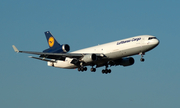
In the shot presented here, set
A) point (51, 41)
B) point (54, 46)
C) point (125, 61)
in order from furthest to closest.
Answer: point (51, 41), point (54, 46), point (125, 61)

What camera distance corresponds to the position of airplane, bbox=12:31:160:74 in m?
65.6

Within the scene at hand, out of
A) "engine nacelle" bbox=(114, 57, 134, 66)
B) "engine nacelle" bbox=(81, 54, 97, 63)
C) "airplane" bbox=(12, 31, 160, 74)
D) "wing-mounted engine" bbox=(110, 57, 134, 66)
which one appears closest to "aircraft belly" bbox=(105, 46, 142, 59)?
"airplane" bbox=(12, 31, 160, 74)

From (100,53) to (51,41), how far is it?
50.7 feet

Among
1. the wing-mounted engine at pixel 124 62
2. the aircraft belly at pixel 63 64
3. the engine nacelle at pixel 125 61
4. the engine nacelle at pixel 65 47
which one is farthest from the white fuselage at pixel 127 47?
the aircraft belly at pixel 63 64

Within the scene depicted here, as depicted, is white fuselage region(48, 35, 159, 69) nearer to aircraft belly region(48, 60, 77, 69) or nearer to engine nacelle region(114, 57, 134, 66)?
engine nacelle region(114, 57, 134, 66)

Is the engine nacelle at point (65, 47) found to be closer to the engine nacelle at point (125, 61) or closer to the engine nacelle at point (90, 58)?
the engine nacelle at point (90, 58)

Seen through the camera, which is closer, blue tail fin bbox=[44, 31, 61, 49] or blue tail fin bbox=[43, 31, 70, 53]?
blue tail fin bbox=[43, 31, 70, 53]

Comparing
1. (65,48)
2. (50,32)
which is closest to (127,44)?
(65,48)

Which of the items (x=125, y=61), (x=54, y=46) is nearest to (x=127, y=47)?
(x=125, y=61)

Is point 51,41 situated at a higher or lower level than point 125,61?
higher

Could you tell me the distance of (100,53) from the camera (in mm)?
69500

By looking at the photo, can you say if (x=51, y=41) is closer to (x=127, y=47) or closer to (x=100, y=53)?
(x=100, y=53)

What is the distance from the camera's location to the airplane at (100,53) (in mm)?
65625

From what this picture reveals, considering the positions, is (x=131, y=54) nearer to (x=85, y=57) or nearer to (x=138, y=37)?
(x=138, y=37)
